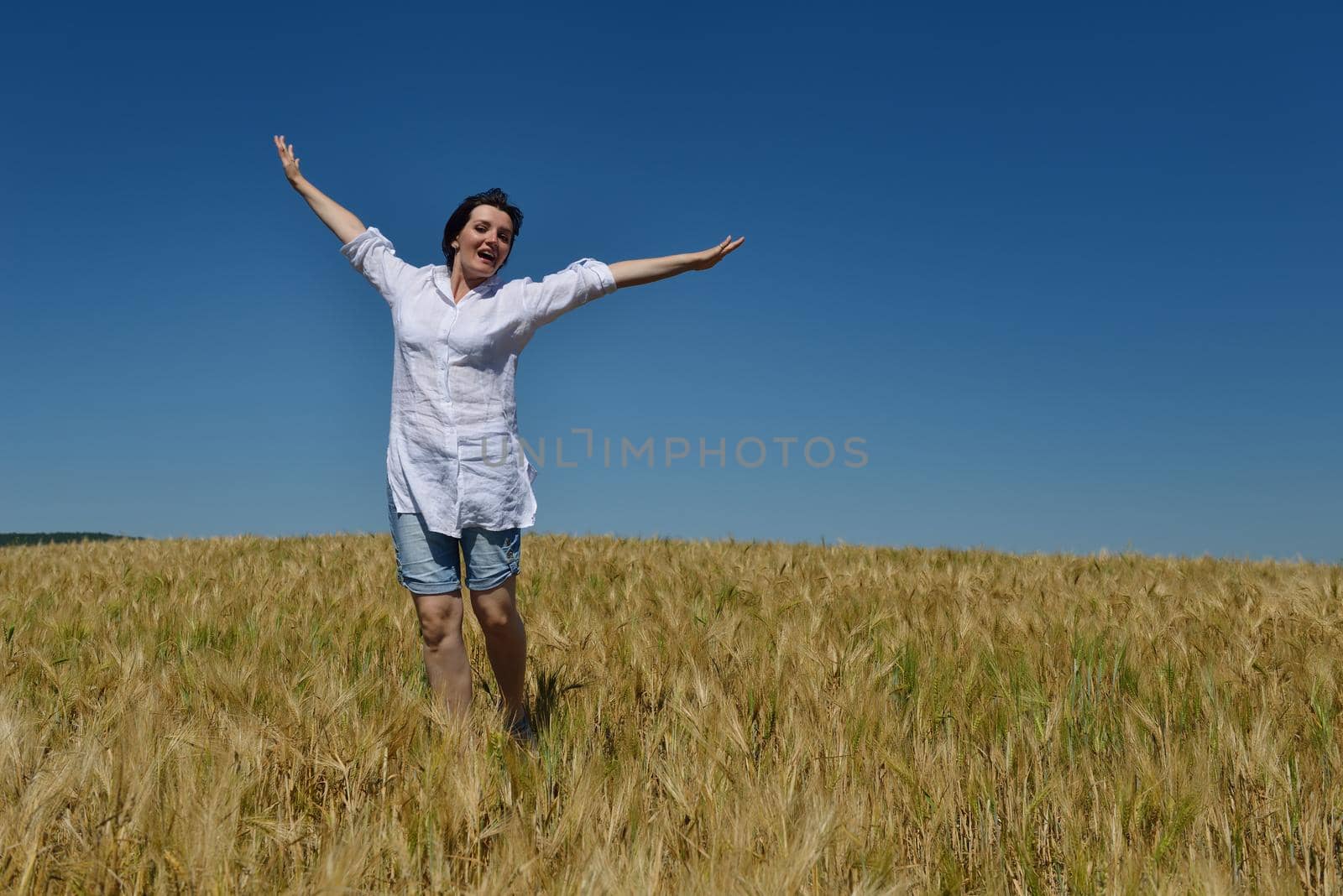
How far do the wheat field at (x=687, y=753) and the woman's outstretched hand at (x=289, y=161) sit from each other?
1.93 m

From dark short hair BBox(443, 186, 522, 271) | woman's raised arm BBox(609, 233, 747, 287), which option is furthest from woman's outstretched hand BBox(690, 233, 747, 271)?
dark short hair BBox(443, 186, 522, 271)

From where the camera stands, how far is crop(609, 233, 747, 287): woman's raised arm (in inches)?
126

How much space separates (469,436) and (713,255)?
1.08m

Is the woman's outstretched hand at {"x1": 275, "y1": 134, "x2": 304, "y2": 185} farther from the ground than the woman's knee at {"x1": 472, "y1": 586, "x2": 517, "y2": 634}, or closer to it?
farther from the ground

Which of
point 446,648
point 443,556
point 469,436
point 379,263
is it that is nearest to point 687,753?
point 446,648

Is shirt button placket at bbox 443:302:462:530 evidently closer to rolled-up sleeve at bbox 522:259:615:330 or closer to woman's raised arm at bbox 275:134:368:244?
rolled-up sleeve at bbox 522:259:615:330

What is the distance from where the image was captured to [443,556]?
3027mm

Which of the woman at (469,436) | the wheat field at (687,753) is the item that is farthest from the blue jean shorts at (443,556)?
the wheat field at (687,753)

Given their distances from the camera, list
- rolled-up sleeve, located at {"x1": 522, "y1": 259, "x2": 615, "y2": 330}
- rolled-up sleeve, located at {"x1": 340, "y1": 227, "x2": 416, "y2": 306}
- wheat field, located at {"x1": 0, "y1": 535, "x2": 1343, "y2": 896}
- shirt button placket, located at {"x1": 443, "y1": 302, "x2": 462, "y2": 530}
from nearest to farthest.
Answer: wheat field, located at {"x1": 0, "y1": 535, "x2": 1343, "y2": 896}
shirt button placket, located at {"x1": 443, "y1": 302, "x2": 462, "y2": 530}
rolled-up sleeve, located at {"x1": 522, "y1": 259, "x2": 615, "y2": 330}
rolled-up sleeve, located at {"x1": 340, "y1": 227, "x2": 416, "y2": 306}

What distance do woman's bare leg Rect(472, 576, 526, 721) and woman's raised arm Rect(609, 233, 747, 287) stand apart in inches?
44.3

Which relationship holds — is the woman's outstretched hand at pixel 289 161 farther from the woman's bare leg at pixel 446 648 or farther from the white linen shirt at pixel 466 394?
the woman's bare leg at pixel 446 648

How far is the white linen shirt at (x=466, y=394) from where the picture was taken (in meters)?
2.96

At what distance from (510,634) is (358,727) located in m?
0.78

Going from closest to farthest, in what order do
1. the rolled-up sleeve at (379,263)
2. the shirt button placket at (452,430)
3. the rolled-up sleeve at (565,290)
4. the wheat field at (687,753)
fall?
the wheat field at (687,753) → the shirt button placket at (452,430) → the rolled-up sleeve at (565,290) → the rolled-up sleeve at (379,263)
